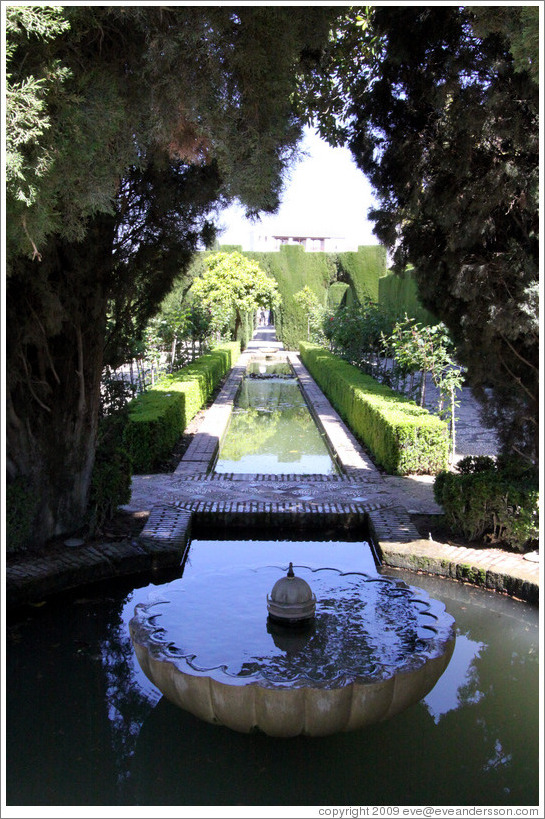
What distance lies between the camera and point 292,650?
3555mm

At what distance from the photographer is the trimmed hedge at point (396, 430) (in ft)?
25.2

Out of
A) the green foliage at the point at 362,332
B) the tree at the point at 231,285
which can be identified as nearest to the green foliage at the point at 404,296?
the green foliage at the point at 362,332

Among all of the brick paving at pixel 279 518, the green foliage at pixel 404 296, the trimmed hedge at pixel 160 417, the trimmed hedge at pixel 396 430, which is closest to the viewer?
the brick paving at pixel 279 518

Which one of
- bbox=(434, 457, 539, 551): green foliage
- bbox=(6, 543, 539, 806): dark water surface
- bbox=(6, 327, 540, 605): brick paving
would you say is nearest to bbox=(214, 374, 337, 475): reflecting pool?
bbox=(6, 327, 540, 605): brick paving

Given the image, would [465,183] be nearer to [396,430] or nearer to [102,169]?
[102,169]

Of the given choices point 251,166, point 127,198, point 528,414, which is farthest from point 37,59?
point 528,414

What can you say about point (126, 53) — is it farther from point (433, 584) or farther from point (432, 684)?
point (433, 584)

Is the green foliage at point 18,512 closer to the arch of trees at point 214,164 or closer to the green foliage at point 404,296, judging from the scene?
the arch of trees at point 214,164

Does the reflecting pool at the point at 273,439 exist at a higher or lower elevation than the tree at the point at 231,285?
lower

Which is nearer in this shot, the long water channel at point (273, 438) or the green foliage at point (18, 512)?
the green foliage at point (18, 512)

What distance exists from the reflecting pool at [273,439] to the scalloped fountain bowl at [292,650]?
404 cm

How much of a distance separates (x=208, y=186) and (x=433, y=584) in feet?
11.5

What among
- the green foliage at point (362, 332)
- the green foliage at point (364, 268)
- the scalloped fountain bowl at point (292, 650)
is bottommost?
the scalloped fountain bowl at point (292, 650)

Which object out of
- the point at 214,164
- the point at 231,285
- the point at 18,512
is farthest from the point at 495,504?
the point at 231,285
